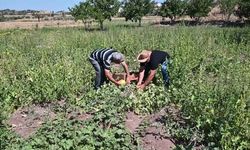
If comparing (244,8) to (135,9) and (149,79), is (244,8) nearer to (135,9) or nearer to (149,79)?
(135,9)

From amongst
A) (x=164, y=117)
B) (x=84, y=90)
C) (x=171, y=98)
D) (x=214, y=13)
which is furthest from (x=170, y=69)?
(x=214, y=13)

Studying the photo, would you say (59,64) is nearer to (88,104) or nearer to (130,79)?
(130,79)

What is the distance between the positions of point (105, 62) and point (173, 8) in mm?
41759

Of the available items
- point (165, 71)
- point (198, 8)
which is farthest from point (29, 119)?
point (198, 8)

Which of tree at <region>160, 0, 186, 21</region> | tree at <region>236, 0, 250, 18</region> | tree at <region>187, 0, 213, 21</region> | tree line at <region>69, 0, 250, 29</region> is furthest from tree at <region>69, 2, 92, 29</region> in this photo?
tree at <region>236, 0, 250, 18</region>

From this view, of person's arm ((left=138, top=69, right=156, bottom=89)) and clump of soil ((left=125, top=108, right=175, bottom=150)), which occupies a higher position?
person's arm ((left=138, top=69, right=156, bottom=89))

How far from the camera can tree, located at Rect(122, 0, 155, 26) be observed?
4300 centimetres

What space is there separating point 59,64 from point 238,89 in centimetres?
454

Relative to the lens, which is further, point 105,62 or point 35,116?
point 105,62

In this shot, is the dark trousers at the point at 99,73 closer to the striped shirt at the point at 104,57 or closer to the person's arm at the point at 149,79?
the striped shirt at the point at 104,57

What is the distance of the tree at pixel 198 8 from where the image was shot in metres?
46.2

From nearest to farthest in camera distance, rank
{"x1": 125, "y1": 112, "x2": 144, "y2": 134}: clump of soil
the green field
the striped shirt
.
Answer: the green field, {"x1": 125, "y1": 112, "x2": 144, "y2": 134}: clump of soil, the striped shirt

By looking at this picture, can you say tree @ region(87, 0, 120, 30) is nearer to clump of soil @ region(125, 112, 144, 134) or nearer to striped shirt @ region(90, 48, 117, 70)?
striped shirt @ region(90, 48, 117, 70)

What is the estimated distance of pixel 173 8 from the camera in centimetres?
4788
